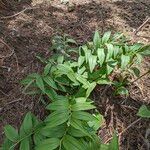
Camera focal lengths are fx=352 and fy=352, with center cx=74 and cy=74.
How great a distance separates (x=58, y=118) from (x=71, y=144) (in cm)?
21

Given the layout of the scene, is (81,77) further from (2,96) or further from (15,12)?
(15,12)

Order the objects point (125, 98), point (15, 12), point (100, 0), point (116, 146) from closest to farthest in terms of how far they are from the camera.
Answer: point (116, 146), point (125, 98), point (15, 12), point (100, 0)

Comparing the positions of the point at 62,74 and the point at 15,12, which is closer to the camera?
the point at 62,74

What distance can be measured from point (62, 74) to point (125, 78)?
57cm

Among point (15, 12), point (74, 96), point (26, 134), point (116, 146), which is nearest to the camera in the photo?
point (116, 146)

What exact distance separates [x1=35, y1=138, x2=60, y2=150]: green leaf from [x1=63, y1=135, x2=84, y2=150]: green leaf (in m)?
0.05

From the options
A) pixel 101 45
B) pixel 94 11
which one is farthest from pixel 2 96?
pixel 94 11

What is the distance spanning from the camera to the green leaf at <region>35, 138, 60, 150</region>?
2344mm

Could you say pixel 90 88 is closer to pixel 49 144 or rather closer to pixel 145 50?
pixel 145 50

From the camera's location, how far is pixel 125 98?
3059mm

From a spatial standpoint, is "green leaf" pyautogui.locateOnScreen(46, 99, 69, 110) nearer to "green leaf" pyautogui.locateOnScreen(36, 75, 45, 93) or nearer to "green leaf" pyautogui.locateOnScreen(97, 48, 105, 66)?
"green leaf" pyautogui.locateOnScreen(36, 75, 45, 93)

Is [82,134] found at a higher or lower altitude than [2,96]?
higher

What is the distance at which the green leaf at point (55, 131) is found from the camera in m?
2.44

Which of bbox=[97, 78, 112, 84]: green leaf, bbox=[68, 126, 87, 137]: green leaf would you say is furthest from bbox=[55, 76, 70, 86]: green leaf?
bbox=[68, 126, 87, 137]: green leaf
